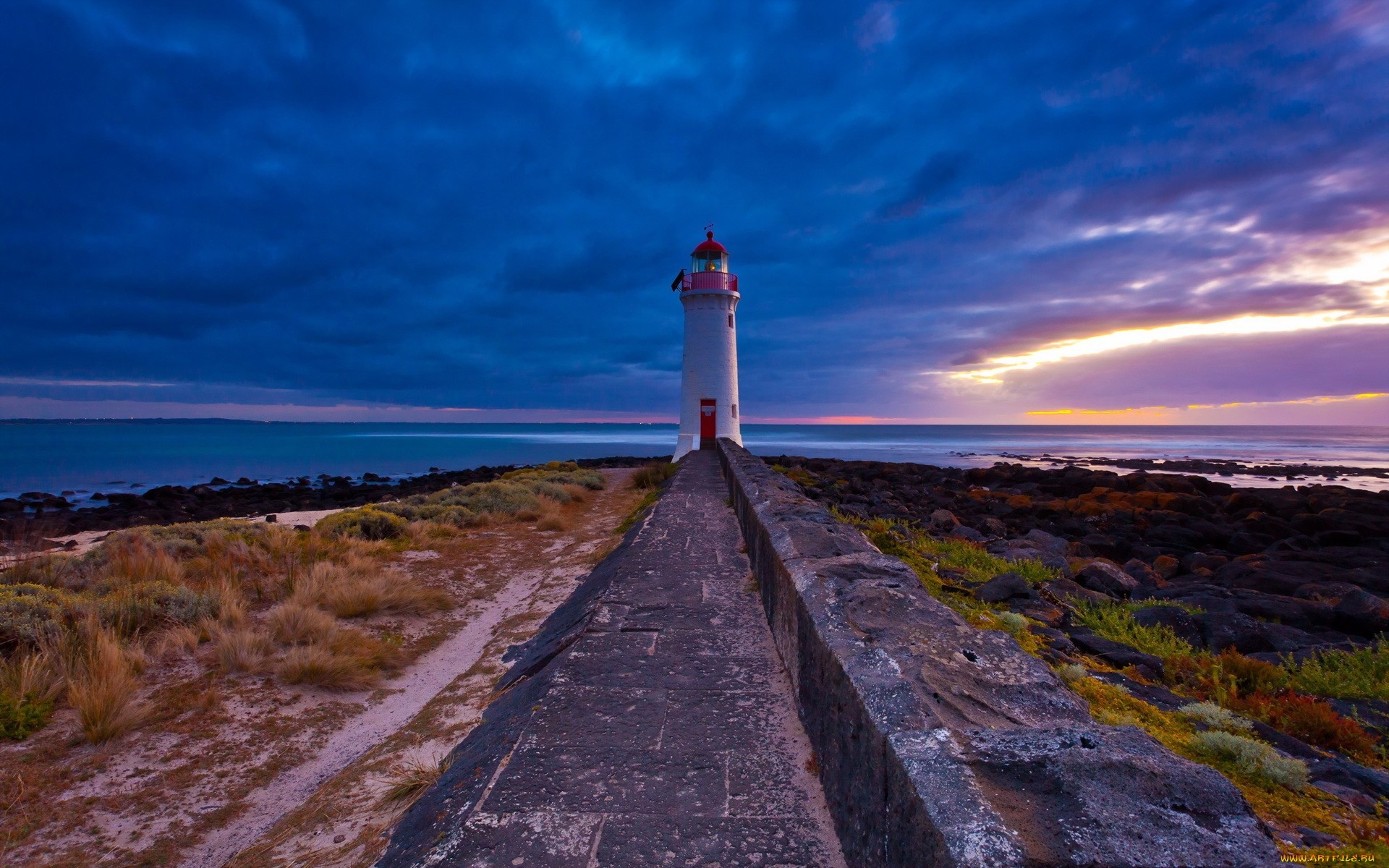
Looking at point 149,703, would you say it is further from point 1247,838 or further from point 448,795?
point 1247,838

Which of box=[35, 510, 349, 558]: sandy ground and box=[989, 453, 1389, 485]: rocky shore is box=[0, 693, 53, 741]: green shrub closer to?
box=[35, 510, 349, 558]: sandy ground

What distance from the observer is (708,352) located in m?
21.0

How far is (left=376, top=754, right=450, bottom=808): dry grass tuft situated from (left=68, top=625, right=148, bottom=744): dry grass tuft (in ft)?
6.87

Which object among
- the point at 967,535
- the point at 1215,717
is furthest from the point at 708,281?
the point at 1215,717

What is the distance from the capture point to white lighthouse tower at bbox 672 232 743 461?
68.5ft

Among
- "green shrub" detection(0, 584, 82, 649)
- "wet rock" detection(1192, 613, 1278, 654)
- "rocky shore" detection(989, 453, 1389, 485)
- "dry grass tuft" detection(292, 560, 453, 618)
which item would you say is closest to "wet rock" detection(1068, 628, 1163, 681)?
"wet rock" detection(1192, 613, 1278, 654)

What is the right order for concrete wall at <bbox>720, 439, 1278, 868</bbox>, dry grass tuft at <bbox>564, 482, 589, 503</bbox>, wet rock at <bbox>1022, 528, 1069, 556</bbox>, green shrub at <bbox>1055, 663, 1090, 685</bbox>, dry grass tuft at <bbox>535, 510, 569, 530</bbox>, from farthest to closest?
dry grass tuft at <bbox>564, 482, 589, 503</bbox>
dry grass tuft at <bbox>535, 510, 569, 530</bbox>
wet rock at <bbox>1022, 528, 1069, 556</bbox>
green shrub at <bbox>1055, 663, 1090, 685</bbox>
concrete wall at <bbox>720, 439, 1278, 868</bbox>

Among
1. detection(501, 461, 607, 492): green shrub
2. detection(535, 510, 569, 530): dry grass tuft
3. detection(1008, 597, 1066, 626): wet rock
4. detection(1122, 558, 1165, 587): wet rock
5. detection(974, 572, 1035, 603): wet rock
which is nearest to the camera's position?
detection(1008, 597, 1066, 626): wet rock

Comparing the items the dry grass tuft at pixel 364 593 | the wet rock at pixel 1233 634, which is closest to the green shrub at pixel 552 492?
the dry grass tuft at pixel 364 593

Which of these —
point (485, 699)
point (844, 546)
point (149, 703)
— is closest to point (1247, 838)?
point (844, 546)

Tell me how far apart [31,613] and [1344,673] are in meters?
9.89

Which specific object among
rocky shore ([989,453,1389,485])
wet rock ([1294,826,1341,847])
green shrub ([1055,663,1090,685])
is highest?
green shrub ([1055,663,1090,685])

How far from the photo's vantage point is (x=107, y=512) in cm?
1997

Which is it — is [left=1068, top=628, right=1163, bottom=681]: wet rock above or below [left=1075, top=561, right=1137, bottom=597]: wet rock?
above
